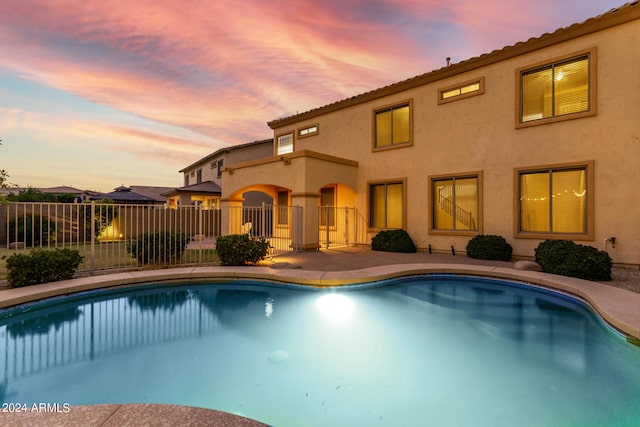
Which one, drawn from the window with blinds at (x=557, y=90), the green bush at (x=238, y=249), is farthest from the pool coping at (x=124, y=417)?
the window with blinds at (x=557, y=90)

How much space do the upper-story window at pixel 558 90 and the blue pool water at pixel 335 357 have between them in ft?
20.6

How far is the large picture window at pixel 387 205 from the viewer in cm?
1321

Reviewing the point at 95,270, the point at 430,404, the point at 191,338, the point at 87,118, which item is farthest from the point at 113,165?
the point at 430,404

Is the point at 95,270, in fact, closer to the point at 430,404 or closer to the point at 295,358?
the point at 295,358

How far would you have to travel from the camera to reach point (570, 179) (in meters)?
9.49

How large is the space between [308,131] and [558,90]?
10.9m

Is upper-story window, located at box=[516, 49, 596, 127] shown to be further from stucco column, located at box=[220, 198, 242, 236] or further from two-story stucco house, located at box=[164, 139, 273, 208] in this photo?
two-story stucco house, located at box=[164, 139, 273, 208]

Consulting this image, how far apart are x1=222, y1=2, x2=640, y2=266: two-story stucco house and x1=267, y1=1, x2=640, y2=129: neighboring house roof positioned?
0.10 feet

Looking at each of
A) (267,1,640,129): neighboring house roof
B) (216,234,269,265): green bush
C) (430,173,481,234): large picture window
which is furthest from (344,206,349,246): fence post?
(216,234,269,265): green bush

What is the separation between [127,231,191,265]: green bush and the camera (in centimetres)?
876

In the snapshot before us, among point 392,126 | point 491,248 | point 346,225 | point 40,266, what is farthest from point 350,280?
point 392,126

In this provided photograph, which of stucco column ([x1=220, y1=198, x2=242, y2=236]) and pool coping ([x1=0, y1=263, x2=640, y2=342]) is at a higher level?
stucco column ([x1=220, y1=198, x2=242, y2=236])

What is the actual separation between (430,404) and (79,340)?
17.7 ft

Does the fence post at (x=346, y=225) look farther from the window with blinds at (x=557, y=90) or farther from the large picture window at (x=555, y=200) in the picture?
the window with blinds at (x=557, y=90)
